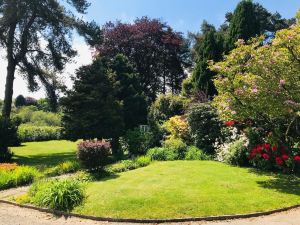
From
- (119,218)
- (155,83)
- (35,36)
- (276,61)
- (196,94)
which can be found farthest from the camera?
(155,83)

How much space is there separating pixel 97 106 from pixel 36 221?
12.9m

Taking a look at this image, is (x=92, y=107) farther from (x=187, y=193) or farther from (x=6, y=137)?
(x=187, y=193)

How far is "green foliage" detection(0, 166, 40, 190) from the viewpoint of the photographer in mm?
14969

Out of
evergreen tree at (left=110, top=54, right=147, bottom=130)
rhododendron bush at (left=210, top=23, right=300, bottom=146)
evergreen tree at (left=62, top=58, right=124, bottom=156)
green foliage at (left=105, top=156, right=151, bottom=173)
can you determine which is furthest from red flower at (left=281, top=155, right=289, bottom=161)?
evergreen tree at (left=110, top=54, right=147, bottom=130)

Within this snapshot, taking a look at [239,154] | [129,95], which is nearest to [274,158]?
[239,154]

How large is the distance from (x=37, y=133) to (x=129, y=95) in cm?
1420

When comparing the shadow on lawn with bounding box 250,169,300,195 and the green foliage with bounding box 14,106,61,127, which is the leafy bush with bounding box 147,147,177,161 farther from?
the green foliage with bounding box 14,106,61,127

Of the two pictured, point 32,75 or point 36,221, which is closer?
point 36,221

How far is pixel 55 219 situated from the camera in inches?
432

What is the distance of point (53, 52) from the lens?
30.5 meters

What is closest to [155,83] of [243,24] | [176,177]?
[243,24]

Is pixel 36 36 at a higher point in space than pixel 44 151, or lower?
higher

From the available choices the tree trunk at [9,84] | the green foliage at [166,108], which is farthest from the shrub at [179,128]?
the tree trunk at [9,84]

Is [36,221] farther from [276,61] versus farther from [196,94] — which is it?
[196,94]
